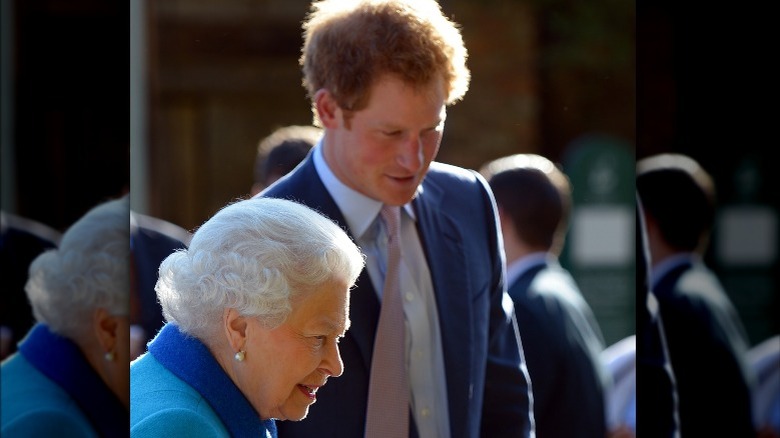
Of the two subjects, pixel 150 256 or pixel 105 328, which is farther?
pixel 150 256

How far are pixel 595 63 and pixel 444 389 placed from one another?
1.57 metres

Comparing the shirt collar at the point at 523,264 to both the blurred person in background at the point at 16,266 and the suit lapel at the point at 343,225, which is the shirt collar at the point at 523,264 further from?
the blurred person in background at the point at 16,266

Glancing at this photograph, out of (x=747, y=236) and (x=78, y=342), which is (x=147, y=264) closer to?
(x=78, y=342)

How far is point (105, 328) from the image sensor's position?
5.54 ft

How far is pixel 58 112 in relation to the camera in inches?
63.7

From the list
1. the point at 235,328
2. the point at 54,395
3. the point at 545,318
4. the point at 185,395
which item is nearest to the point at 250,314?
the point at 235,328

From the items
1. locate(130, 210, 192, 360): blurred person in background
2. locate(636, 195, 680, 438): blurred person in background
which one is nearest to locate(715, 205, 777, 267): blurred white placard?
locate(636, 195, 680, 438): blurred person in background

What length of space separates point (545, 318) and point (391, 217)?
38 cm

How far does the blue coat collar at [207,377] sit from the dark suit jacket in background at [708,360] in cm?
74

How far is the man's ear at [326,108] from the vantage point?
2094mm

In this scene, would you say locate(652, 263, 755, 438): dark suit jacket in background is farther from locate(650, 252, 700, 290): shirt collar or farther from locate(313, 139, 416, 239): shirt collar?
locate(313, 139, 416, 239): shirt collar

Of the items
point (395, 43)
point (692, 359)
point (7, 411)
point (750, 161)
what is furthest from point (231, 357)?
point (750, 161)

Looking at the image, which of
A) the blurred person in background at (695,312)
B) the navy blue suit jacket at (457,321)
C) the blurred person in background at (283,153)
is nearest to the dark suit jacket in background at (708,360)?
the blurred person in background at (695,312)

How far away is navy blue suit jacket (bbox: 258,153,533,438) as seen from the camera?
2135mm
